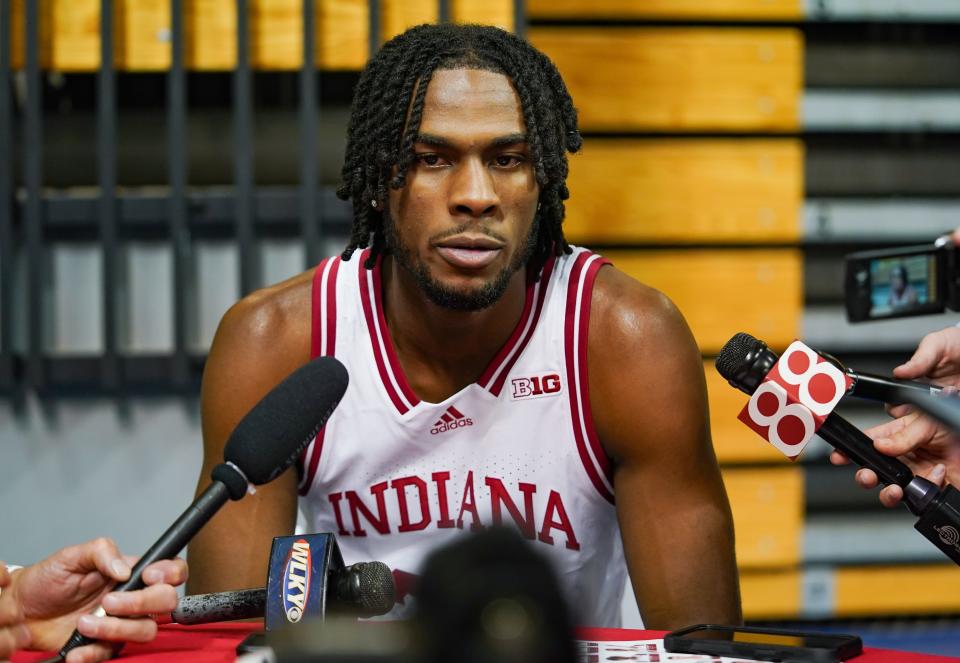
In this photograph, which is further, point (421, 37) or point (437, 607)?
point (421, 37)

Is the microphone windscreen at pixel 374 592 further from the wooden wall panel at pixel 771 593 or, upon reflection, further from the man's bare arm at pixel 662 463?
the wooden wall panel at pixel 771 593

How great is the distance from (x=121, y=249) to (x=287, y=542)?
2.04 m

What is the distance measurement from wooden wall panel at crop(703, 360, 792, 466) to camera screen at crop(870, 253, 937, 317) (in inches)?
72.9

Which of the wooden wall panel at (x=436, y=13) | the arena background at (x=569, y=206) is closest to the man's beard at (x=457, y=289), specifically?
the arena background at (x=569, y=206)

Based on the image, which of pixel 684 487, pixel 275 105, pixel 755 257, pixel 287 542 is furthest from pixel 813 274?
pixel 287 542

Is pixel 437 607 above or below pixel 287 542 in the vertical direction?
above

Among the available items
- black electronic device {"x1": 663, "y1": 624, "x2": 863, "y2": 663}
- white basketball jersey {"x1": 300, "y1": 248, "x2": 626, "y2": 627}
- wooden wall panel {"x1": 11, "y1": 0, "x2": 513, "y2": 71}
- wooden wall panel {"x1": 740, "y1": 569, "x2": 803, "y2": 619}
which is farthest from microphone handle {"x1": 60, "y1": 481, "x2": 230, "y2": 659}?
wooden wall panel {"x1": 740, "y1": 569, "x2": 803, "y2": 619}

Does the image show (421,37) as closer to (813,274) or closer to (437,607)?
(437,607)

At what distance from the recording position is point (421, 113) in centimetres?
167

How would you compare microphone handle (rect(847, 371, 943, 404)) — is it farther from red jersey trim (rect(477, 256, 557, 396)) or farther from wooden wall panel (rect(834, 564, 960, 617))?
wooden wall panel (rect(834, 564, 960, 617))

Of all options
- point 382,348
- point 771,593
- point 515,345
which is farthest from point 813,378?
point 771,593

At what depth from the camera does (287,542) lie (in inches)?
44.6

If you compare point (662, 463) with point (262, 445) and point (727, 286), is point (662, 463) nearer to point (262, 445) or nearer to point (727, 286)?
point (262, 445)

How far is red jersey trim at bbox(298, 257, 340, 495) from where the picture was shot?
70.3 inches
